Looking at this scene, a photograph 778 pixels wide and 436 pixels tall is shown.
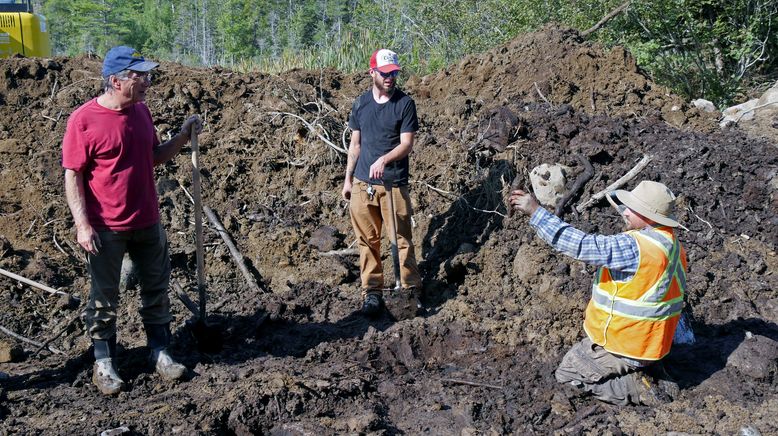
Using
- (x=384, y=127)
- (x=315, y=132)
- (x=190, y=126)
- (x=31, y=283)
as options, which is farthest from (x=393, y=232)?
(x=31, y=283)

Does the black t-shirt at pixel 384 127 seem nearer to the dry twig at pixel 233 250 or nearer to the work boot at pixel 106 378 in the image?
the dry twig at pixel 233 250

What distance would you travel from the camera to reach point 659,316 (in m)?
4.27

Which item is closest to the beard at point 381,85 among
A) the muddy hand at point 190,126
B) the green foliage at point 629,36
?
the muddy hand at point 190,126

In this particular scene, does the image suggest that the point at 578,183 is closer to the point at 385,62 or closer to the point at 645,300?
the point at 385,62

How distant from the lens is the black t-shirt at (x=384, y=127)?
5.70 meters

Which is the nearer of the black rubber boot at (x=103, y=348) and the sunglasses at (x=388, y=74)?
the black rubber boot at (x=103, y=348)

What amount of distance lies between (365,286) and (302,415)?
1.79 m

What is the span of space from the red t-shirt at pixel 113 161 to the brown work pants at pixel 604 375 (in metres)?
2.94

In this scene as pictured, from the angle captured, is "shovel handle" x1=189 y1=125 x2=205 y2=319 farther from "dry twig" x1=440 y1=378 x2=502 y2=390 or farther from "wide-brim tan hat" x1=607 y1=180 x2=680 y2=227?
"wide-brim tan hat" x1=607 y1=180 x2=680 y2=227

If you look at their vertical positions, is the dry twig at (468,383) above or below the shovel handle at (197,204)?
below

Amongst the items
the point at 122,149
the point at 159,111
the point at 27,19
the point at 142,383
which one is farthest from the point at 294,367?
the point at 27,19

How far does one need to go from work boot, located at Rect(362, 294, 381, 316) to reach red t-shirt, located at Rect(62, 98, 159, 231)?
6.33 feet

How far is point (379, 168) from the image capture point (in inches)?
221

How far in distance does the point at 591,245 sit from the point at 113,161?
2906mm
